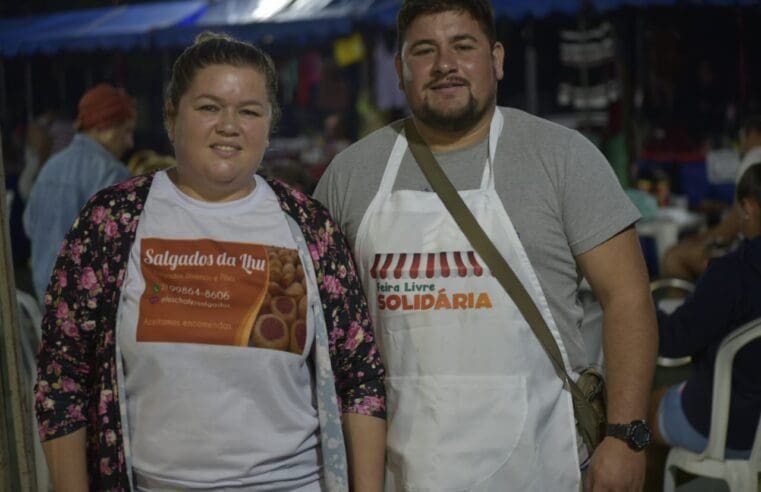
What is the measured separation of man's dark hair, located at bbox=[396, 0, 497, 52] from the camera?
8.84ft

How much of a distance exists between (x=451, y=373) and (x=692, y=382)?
193 cm

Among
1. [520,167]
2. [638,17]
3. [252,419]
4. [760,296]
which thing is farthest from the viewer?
[638,17]

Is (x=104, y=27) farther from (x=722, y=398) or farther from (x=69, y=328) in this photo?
(x=69, y=328)

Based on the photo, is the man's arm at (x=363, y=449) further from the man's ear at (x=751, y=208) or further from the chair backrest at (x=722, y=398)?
the man's ear at (x=751, y=208)

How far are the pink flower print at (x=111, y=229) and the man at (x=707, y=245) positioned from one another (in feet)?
14.6

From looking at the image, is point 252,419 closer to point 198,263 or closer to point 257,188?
point 198,263

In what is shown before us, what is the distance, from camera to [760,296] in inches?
154

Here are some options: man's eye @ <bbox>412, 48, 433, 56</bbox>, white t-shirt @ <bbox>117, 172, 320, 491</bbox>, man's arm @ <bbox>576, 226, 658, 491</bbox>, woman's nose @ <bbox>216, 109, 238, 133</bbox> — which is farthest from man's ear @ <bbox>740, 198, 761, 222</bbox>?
woman's nose @ <bbox>216, 109, 238, 133</bbox>

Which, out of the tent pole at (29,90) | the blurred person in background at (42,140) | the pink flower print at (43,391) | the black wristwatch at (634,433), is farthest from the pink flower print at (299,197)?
the tent pole at (29,90)

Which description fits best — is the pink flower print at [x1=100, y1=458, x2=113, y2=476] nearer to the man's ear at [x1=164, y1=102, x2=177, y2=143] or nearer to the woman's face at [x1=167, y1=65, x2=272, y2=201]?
the woman's face at [x1=167, y1=65, x2=272, y2=201]

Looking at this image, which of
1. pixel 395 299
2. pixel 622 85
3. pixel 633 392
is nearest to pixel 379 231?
pixel 395 299

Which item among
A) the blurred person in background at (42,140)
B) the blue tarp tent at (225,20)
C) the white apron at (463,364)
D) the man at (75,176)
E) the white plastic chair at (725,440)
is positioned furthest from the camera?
the blurred person in background at (42,140)

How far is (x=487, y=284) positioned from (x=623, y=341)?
39cm

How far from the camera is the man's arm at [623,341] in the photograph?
262 centimetres
